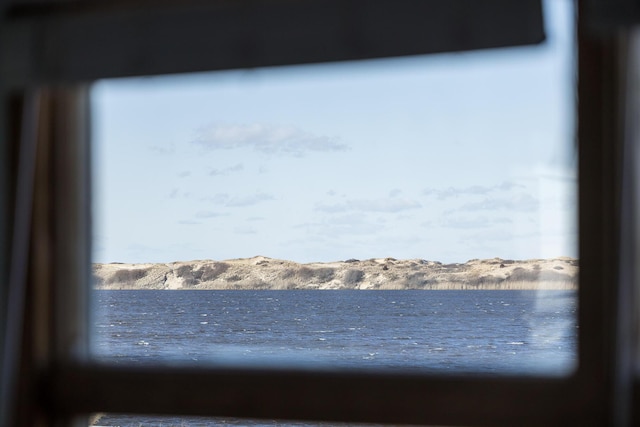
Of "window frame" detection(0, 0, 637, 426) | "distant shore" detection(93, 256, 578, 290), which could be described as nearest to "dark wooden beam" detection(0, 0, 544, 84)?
"window frame" detection(0, 0, 637, 426)

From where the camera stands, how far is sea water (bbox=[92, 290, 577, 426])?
5.52ft

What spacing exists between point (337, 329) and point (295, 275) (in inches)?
7.3

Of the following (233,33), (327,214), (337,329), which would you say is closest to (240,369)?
(337,329)

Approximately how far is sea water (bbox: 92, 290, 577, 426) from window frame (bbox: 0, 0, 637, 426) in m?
0.05

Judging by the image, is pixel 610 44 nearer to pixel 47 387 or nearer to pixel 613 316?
pixel 613 316

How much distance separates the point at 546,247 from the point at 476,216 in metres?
0.30

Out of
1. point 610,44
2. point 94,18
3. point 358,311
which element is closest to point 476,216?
point 358,311

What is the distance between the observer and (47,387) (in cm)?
188

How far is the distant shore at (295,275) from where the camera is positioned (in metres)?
1.86

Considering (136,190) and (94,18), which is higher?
(94,18)

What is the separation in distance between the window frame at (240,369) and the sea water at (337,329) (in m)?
0.05

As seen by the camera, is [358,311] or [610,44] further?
[358,311]

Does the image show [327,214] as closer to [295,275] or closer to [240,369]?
[295,275]

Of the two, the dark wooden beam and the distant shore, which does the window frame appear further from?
the distant shore
